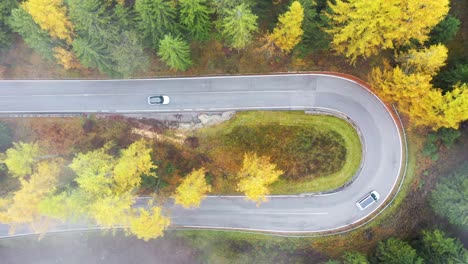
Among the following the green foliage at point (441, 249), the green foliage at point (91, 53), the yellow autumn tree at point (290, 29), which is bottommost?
the green foliage at point (441, 249)

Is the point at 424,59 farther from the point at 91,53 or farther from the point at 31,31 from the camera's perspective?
the point at 31,31

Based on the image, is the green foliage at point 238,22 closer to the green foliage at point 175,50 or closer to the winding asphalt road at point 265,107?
the green foliage at point 175,50

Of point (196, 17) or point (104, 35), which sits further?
point (196, 17)

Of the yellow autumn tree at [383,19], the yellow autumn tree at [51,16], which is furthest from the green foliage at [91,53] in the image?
the yellow autumn tree at [383,19]

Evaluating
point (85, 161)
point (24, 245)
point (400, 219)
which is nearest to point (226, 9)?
point (85, 161)

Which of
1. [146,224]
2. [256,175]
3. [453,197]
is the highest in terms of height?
[256,175]

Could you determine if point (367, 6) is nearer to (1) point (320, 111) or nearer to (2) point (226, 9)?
(2) point (226, 9)

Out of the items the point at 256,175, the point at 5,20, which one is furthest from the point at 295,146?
the point at 5,20
